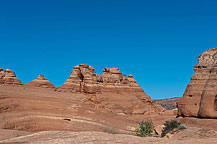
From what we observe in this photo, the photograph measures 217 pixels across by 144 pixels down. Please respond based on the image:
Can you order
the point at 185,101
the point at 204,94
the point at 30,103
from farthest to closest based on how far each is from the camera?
the point at 30,103
the point at 185,101
the point at 204,94

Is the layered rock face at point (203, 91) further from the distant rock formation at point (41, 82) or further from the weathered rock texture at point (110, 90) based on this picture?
the distant rock formation at point (41, 82)

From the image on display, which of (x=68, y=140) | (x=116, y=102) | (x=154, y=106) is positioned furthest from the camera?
(x=154, y=106)

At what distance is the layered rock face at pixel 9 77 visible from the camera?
164 ft

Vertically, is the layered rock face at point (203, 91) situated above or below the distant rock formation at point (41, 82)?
below

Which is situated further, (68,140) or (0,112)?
(0,112)

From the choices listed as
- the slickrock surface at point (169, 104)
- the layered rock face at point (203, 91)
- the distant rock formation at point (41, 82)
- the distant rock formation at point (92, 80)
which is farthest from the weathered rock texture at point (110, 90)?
the slickrock surface at point (169, 104)

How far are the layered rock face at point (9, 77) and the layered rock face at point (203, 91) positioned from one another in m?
39.3

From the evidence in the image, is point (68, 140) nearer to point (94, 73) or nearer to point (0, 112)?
point (0, 112)

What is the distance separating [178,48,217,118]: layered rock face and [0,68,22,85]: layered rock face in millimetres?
39330

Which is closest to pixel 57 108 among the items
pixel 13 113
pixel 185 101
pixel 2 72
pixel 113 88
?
pixel 13 113

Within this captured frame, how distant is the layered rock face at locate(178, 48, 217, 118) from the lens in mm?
21453

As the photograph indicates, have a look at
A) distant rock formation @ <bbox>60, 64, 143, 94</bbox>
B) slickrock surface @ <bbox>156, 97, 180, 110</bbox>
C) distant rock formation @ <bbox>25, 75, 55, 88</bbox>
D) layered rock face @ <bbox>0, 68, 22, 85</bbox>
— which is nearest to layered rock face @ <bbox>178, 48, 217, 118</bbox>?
distant rock formation @ <bbox>60, 64, 143, 94</bbox>

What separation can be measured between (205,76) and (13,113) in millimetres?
22128

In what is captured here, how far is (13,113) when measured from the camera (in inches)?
1016
